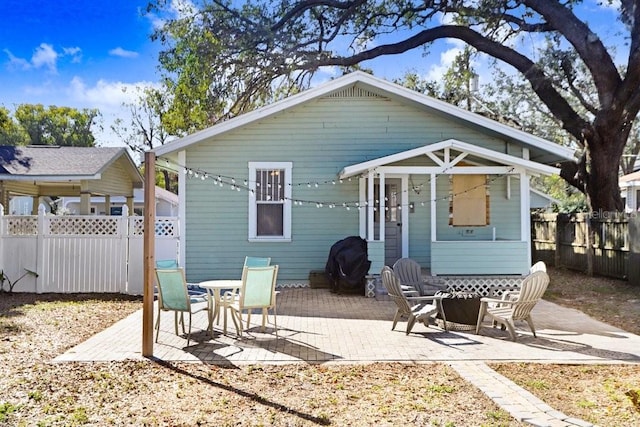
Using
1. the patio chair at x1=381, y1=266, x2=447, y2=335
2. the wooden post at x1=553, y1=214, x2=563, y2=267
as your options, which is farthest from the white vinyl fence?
the wooden post at x1=553, y1=214, x2=563, y2=267

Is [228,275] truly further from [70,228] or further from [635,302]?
[635,302]

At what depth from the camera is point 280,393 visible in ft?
15.6

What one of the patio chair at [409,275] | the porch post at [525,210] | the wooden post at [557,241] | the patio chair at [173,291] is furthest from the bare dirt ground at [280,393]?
the wooden post at [557,241]

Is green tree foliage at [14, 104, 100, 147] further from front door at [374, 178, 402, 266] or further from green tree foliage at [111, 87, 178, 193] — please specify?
front door at [374, 178, 402, 266]

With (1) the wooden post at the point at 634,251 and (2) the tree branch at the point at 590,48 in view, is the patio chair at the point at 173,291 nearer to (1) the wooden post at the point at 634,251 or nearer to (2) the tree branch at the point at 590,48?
(1) the wooden post at the point at 634,251

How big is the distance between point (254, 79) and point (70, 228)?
8.06 metres

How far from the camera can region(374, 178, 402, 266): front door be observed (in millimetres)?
12156

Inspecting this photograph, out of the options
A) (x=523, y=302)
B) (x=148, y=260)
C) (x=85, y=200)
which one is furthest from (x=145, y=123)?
(x=523, y=302)

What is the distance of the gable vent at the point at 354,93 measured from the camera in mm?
12141

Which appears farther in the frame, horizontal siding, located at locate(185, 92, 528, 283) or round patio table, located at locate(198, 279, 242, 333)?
horizontal siding, located at locate(185, 92, 528, 283)

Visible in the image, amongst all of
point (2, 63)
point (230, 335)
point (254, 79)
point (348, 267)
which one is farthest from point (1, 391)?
point (2, 63)

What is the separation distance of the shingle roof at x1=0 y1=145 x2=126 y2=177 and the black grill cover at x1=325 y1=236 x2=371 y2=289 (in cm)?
636

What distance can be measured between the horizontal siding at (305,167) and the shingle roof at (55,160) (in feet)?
10.3

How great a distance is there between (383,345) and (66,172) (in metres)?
9.51
